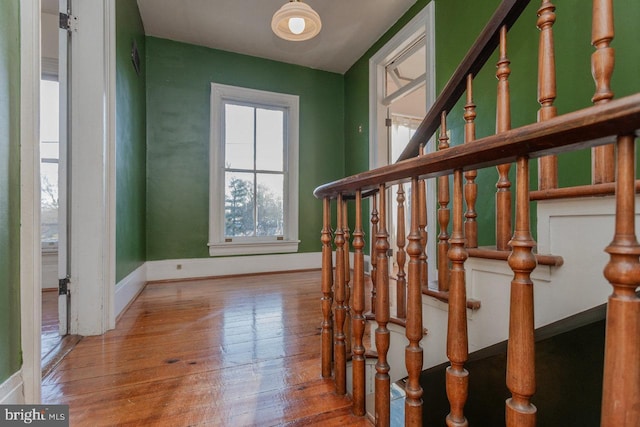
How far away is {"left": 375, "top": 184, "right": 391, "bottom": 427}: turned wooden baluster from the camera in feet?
3.05

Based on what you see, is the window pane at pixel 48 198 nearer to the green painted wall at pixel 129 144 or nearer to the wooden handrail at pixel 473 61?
the green painted wall at pixel 129 144

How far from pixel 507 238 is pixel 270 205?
10.4 ft

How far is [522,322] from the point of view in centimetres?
54

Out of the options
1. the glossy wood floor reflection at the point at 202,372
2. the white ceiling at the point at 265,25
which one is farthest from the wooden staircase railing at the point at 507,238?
the white ceiling at the point at 265,25

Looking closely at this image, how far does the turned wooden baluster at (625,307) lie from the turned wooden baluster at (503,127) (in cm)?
69

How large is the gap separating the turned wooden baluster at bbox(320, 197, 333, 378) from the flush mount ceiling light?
163cm

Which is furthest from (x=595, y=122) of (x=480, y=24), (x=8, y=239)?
(x=480, y=24)

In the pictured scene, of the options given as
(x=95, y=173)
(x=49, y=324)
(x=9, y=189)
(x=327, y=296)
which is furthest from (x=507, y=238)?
(x=49, y=324)

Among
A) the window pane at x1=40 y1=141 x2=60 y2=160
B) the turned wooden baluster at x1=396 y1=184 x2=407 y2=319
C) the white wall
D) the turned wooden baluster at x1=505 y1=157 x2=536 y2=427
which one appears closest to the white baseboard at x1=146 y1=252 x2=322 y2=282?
the window pane at x1=40 y1=141 x2=60 y2=160

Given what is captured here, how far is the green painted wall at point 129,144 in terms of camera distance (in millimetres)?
2219

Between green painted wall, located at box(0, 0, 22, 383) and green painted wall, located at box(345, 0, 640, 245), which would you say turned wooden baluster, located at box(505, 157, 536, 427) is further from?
green painted wall, located at box(345, 0, 640, 245)

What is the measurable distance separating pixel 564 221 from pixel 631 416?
29.0 inches

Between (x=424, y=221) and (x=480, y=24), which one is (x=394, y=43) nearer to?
(x=480, y=24)

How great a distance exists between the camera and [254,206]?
3.88 meters
